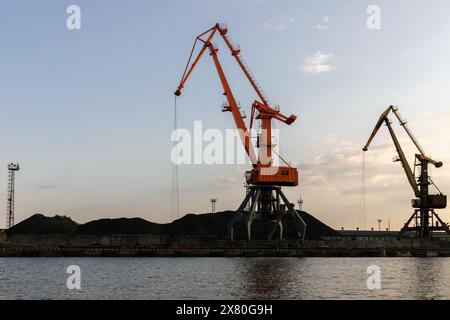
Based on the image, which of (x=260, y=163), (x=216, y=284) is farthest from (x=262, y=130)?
(x=216, y=284)

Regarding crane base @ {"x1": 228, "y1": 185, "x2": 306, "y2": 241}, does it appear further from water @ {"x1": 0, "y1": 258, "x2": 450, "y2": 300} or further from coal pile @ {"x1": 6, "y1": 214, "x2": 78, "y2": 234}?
coal pile @ {"x1": 6, "y1": 214, "x2": 78, "y2": 234}

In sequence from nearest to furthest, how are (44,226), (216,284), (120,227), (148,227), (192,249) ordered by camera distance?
(216,284), (192,249), (44,226), (148,227), (120,227)

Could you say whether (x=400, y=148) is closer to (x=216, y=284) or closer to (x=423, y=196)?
(x=423, y=196)

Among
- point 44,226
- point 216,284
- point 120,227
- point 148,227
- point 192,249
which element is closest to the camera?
point 216,284

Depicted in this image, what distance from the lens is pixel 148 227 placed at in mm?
166750

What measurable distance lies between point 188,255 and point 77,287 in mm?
53322

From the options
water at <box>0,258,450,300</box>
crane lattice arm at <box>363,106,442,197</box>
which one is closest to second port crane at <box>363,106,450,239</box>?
crane lattice arm at <box>363,106,442,197</box>

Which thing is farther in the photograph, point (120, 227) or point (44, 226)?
point (120, 227)

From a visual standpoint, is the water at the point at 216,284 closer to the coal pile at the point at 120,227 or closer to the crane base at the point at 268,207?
the crane base at the point at 268,207

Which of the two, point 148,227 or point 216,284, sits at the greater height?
point 148,227

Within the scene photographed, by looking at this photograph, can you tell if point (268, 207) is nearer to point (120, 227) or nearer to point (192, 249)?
point (192, 249)

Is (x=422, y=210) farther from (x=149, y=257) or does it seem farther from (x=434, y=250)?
(x=149, y=257)

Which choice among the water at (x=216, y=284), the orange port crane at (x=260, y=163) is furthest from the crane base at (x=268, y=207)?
the water at (x=216, y=284)

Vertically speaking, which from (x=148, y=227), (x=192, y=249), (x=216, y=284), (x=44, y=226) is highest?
(x=44, y=226)
